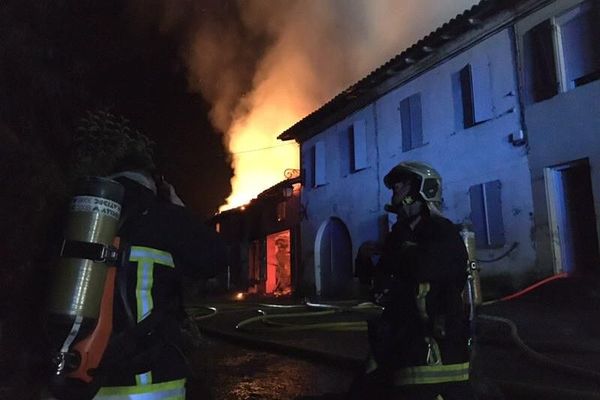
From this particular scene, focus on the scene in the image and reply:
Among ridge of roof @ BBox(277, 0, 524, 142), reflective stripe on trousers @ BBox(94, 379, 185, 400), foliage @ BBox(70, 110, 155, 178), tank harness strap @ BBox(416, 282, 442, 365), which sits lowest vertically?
reflective stripe on trousers @ BBox(94, 379, 185, 400)

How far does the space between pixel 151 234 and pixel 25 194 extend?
214 inches

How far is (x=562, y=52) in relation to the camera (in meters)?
9.46

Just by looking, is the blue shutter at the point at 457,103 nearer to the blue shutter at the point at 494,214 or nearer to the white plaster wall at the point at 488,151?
the white plaster wall at the point at 488,151

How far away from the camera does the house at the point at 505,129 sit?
927 cm

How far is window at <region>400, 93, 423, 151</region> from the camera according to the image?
13.2 m

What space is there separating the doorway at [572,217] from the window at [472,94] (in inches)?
82.5

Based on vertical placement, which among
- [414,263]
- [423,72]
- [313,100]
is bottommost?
[414,263]

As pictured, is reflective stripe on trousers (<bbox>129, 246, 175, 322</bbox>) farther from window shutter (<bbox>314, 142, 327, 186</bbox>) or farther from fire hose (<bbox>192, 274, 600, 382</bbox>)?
window shutter (<bbox>314, 142, 327, 186</bbox>)

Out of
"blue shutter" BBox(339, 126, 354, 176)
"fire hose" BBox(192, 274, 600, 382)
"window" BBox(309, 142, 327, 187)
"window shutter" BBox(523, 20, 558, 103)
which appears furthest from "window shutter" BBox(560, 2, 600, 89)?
"window" BBox(309, 142, 327, 187)

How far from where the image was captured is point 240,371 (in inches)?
238

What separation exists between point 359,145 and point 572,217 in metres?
7.18

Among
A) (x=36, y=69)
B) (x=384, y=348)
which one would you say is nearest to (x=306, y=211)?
(x=36, y=69)

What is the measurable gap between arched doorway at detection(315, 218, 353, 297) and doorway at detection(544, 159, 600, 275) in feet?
25.4

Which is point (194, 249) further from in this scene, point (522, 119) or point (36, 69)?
point (522, 119)
